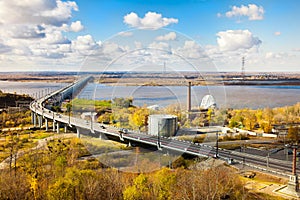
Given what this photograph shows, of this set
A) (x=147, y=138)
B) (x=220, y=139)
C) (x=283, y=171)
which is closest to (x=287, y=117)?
(x=220, y=139)

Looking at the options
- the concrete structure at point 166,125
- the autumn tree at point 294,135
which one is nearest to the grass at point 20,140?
the concrete structure at point 166,125

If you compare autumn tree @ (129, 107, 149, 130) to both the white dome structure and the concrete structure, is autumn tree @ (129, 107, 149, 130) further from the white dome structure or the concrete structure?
the white dome structure

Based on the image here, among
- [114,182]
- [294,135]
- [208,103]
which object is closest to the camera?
[114,182]

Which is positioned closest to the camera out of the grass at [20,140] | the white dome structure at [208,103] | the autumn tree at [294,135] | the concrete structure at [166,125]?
the concrete structure at [166,125]

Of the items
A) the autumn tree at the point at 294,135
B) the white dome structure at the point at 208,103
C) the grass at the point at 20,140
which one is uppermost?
the white dome structure at the point at 208,103

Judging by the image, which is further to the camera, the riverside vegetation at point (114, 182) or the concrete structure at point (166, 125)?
the concrete structure at point (166, 125)

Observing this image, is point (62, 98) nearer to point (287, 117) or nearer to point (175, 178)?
point (287, 117)

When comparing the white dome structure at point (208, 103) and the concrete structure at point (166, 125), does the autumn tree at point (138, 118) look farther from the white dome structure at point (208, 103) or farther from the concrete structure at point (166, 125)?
the white dome structure at point (208, 103)

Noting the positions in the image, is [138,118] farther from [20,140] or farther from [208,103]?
[208,103]

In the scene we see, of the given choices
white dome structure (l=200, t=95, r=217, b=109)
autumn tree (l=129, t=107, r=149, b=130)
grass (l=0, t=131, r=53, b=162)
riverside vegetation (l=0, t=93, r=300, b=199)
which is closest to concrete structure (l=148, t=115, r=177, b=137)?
riverside vegetation (l=0, t=93, r=300, b=199)

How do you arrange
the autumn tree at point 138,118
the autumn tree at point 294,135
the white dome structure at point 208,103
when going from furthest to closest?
the white dome structure at point 208,103 → the autumn tree at point 294,135 → the autumn tree at point 138,118

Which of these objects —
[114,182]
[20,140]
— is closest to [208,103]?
[20,140]
